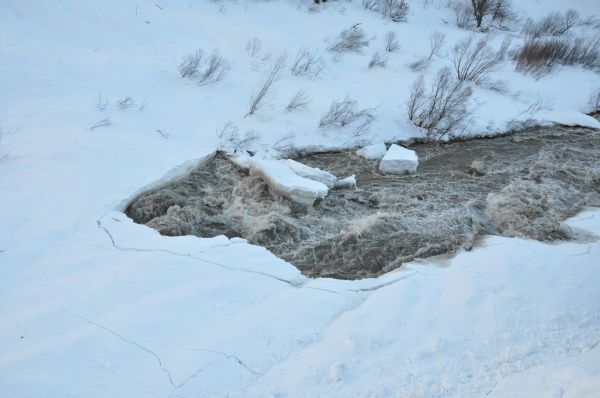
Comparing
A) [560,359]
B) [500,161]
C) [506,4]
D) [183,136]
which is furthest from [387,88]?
[506,4]

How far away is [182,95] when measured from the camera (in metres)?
7.95

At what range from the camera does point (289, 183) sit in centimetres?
596

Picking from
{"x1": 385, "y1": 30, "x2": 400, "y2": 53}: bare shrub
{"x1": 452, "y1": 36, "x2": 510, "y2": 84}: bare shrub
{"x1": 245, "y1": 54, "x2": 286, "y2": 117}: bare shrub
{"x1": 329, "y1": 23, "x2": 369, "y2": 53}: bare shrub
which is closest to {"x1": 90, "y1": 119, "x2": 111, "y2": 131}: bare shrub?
{"x1": 245, "y1": 54, "x2": 286, "y2": 117}: bare shrub

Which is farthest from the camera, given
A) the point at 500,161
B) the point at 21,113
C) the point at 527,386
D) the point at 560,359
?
the point at 500,161

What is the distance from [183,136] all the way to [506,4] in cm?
1309

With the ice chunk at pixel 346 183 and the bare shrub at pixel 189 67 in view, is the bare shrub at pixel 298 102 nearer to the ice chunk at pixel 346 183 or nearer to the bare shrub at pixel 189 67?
the bare shrub at pixel 189 67

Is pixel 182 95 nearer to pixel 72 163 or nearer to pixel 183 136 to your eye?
pixel 183 136

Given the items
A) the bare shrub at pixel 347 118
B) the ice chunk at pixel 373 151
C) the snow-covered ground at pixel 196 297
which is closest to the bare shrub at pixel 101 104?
the snow-covered ground at pixel 196 297

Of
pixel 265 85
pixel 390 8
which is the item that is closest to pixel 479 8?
pixel 390 8

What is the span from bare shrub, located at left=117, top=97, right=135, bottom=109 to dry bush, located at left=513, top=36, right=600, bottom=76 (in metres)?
9.58

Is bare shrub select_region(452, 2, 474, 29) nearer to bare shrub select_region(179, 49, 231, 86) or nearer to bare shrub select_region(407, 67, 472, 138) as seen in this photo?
bare shrub select_region(407, 67, 472, 138)

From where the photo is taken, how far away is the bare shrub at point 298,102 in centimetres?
805

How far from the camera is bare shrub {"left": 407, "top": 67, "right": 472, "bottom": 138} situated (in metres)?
8.19

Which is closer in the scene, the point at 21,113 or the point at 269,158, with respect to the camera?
the point at 21,113
